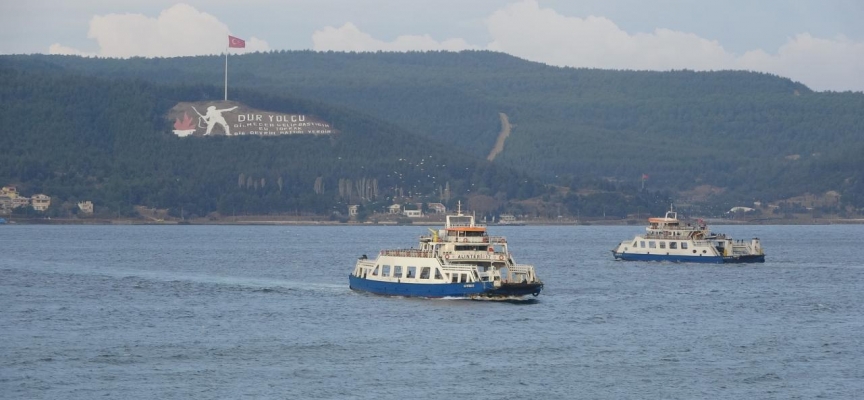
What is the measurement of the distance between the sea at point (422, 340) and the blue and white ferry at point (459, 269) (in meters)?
1.10

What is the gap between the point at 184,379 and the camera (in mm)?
74688

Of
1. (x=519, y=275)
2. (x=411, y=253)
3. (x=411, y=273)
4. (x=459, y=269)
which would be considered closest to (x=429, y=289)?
(x=411, y=273)

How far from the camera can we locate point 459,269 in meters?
104

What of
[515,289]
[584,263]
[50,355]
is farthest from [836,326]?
[584,263]

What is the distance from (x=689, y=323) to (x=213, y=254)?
9830 centimetres

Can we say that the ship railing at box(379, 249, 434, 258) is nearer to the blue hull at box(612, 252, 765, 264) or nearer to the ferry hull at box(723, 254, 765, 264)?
the blue hull at box(612, 252, 765, 264)

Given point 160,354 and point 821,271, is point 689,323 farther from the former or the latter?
point 821,271

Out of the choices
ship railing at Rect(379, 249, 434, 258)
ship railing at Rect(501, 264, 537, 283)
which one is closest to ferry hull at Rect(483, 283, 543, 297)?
ship railing at Rect(501, 264, 537, 283)

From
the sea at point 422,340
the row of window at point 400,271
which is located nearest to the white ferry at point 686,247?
the sea at point 422,340

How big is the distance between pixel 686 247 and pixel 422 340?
78.2m

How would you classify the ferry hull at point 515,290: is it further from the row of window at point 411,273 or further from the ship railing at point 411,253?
the ship railing at point 411,253

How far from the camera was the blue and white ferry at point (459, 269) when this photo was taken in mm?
104312

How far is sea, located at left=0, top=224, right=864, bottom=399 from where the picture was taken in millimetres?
73688

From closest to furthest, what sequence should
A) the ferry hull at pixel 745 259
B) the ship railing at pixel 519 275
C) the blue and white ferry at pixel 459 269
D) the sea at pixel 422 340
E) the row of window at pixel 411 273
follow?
the sea at pixel 422 340, the blue and white ferry at pixel 459 269, the row of window at pixel 411 273, the ship railing at pixel 519 275, the ferry hull at pixel 745 259
